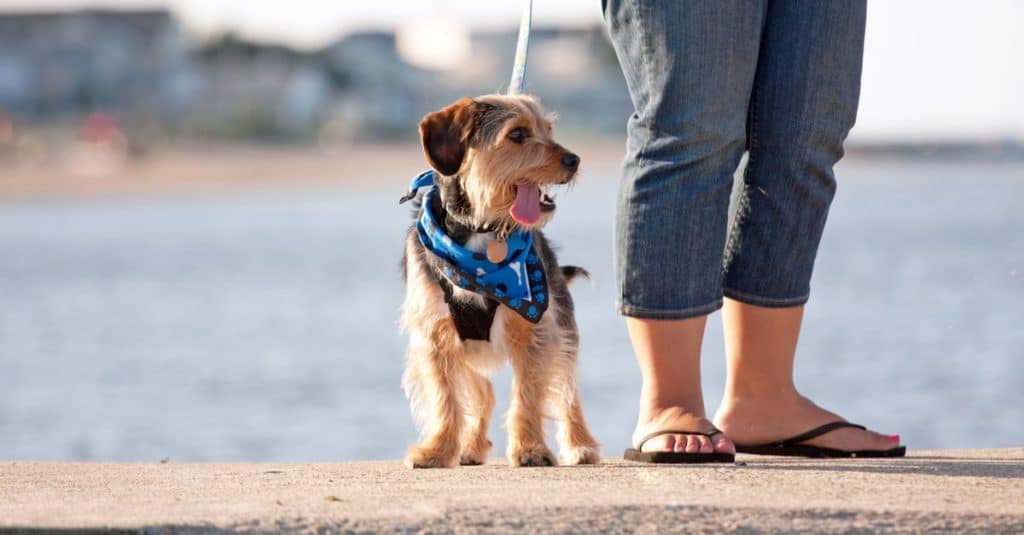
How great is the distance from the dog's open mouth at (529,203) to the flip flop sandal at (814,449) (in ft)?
2.92

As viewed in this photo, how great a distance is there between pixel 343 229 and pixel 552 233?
5.62 meters

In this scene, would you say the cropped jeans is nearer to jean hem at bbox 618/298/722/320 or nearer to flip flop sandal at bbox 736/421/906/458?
jean hem at bbox 618/298/722/320

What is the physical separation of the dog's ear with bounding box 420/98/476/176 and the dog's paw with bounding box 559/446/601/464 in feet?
2.89

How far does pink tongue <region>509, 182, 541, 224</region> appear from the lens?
13.3 feet

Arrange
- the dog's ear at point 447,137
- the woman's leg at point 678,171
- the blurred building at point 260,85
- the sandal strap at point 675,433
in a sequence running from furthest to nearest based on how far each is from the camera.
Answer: the blurred building at point 260,85 < the dog's ear at point 447,137 < the sandal strap at point 675,433 < the woman's leg at point 678,171

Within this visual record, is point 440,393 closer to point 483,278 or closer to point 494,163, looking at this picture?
point 483,278

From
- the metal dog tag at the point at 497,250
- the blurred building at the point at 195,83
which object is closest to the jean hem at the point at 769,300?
the metal dog tag at the point at 497,250

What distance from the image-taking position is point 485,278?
389cm

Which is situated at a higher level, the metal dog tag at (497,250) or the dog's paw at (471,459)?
the metal dog tag at (497,250)

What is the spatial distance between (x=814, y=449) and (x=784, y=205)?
0.68 meters

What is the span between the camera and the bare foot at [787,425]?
13.1 ft

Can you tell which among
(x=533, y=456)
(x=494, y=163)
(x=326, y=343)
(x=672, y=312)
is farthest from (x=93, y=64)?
(x=672, y=312)

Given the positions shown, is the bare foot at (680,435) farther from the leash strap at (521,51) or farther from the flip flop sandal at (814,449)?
the leash strap at (521,51)

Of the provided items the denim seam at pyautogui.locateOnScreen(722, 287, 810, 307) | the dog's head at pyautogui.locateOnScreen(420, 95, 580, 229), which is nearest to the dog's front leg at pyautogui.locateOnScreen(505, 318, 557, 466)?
the dog's head at pyautogui.locateOnScreen(420, 95, 580, 229)
